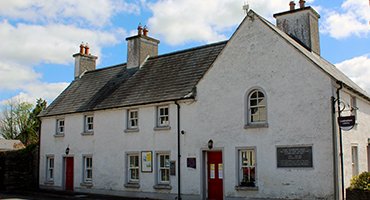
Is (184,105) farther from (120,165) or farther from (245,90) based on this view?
(120,165)

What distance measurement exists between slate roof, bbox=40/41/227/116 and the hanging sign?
22.4 ft

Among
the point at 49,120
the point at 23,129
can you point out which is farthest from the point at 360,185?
the point at 23,129

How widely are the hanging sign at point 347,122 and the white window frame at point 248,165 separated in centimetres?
394

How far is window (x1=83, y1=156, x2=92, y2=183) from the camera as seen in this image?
85.9ft

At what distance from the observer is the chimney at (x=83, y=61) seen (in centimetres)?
3266

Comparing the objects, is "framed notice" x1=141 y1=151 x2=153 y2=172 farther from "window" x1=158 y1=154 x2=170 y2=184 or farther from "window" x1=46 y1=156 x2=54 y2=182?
"window" x1=46 y1=156 x2=54 y2=182

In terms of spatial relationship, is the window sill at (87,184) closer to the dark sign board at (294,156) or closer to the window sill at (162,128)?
the window sill at (162,128)

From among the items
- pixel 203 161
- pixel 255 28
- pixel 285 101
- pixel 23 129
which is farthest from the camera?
pixel 23 129

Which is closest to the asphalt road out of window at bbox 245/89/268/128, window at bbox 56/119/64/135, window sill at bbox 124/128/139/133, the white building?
the white building

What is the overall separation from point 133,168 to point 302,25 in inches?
457

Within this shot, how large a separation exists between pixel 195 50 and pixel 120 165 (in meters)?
7.79

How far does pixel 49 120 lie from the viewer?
97.1ft

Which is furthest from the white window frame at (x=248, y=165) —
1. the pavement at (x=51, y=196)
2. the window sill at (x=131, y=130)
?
the pavement at (x=51, y=196)

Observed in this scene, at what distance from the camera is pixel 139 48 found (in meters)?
27.6
